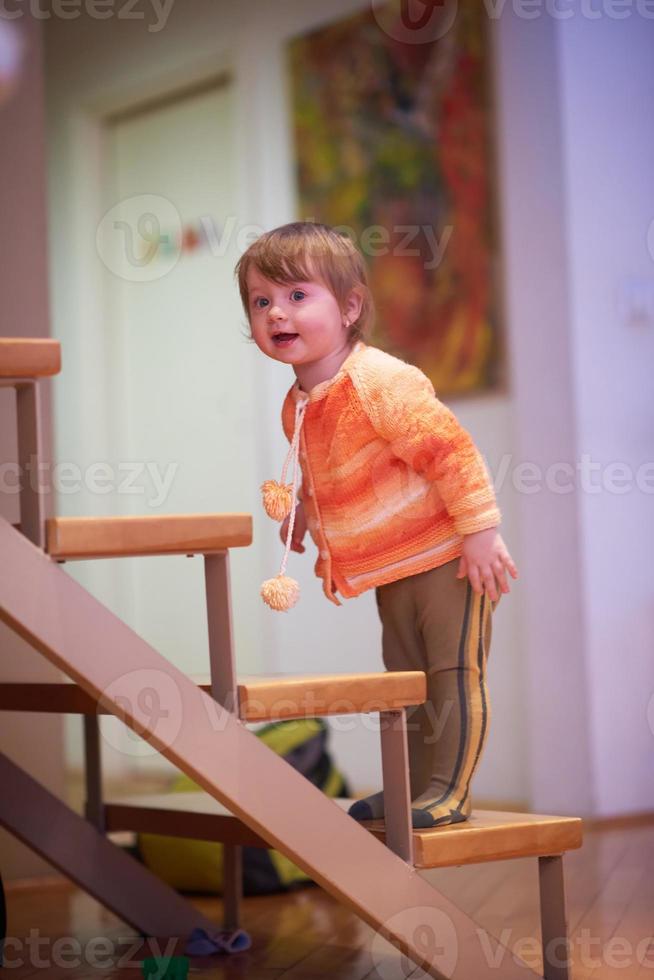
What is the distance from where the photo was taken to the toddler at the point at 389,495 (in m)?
1.71

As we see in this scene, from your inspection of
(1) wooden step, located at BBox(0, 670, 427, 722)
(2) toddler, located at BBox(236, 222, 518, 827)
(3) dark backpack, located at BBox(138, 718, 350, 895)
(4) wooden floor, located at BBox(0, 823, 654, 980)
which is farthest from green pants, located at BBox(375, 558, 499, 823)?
(3) dark backpack, located at BBox(138, 718, 350, 895)

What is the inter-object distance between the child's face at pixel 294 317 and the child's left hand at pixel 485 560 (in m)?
0.33

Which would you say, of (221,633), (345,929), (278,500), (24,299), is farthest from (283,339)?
(24,299)

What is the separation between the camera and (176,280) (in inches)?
187

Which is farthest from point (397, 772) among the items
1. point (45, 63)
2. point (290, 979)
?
point (45, 63)

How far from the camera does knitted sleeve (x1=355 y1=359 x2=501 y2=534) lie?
5.58 feet

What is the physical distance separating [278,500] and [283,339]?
0.22 m

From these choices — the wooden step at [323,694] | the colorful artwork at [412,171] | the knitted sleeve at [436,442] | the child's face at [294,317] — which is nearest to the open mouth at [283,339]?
the child's face at [294,317]

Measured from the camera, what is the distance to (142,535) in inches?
59.8

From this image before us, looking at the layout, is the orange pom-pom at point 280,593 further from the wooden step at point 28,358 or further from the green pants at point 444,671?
the wooden step at point 28,358

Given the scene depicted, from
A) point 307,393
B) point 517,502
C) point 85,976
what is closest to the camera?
point 307,393

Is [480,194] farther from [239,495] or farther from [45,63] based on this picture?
[45,63]

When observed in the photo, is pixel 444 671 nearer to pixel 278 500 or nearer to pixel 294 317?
pixel 278 500

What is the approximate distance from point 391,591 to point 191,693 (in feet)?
1.33
